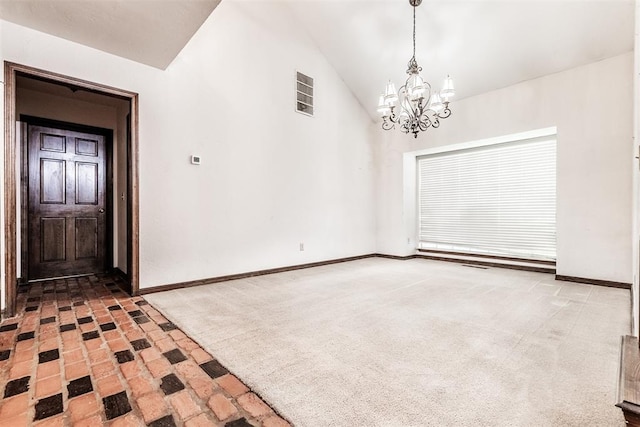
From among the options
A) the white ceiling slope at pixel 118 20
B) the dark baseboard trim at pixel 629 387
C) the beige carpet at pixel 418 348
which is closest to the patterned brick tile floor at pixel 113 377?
the beige carpet at pixel 418 348

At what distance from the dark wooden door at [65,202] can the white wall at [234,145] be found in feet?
5.28

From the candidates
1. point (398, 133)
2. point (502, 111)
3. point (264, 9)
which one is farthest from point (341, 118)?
point (502, 111)

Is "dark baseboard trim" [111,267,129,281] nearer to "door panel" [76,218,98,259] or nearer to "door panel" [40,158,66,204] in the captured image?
"door panel" [76,218,98,259]

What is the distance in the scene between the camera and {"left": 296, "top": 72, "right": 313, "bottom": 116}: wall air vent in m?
5.02

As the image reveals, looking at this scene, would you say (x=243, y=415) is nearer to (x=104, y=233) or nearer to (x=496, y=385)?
(x=496, y=385)

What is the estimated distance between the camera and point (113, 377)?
5.34 ft

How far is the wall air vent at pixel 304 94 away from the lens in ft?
16.5

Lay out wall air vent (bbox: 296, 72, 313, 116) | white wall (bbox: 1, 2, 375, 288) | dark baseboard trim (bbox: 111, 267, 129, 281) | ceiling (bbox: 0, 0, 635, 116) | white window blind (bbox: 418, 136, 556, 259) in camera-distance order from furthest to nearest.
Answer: wall air vent (bbox: 296, 72, 313, 116) < white window blind (bbox: 418, 136, 556, 259) < dark baseboard trim (bbox: 111, 267, 129, 281) < white wall (bbox: 1, 2, 375, 288) < ceiling (bbox: 0, 0, 635, 116)

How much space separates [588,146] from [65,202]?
7.21 m

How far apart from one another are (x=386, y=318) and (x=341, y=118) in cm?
425

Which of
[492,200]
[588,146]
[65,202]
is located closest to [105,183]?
[65,202]

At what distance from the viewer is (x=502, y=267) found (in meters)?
5.04

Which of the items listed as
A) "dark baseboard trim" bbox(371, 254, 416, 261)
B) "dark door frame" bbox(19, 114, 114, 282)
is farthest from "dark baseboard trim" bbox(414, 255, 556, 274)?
"dark door frame" bbox(19, 114, 114, 282)

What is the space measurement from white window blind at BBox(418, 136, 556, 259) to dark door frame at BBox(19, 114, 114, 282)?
5720 mm
